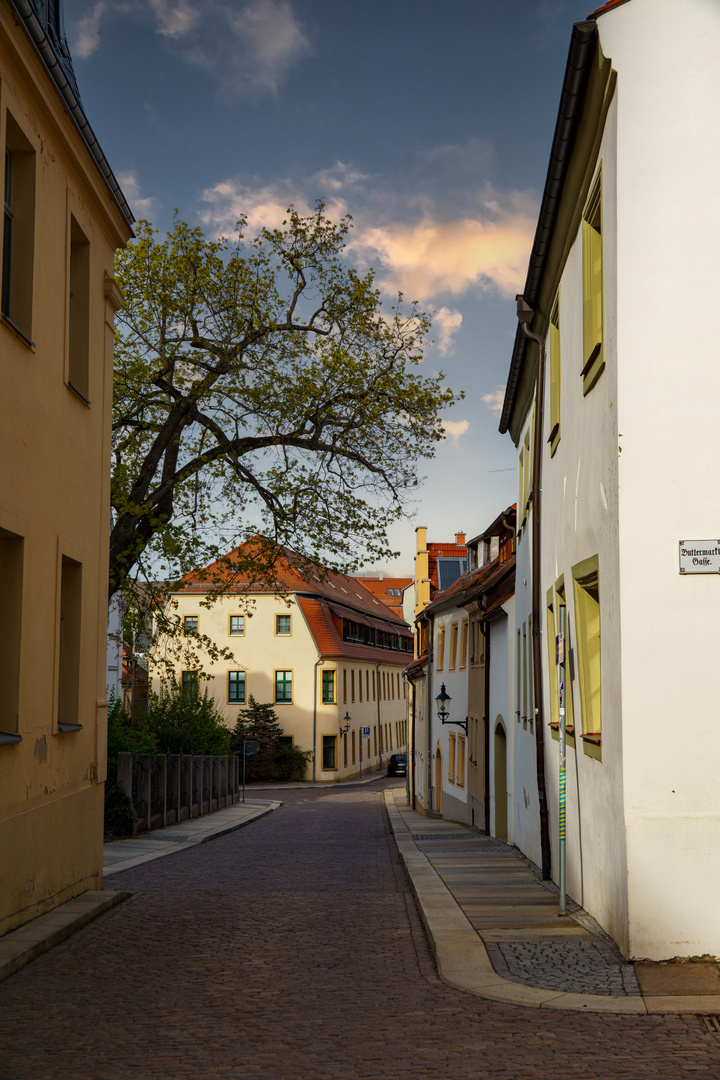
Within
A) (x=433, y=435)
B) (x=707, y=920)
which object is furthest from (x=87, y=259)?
(x=433, y=435)

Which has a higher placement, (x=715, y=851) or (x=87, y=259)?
(x=87, y=259)

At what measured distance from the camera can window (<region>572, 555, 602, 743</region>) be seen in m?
9.27

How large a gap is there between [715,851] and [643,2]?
5.96m

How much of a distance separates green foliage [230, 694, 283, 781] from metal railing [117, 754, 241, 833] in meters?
22.1

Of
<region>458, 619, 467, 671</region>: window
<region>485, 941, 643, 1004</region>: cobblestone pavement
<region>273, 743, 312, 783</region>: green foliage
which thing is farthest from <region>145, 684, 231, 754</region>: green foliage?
<region>273, 743, 312, 783</region>: green foliage

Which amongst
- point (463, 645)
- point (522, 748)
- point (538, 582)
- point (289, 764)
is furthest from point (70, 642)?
point (289, 764)

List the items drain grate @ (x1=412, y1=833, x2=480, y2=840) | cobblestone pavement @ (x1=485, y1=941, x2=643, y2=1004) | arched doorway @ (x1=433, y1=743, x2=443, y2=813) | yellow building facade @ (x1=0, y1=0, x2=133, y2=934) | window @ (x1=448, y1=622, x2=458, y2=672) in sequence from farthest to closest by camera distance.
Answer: arched doorway @ (x1=433, y1=743, x2=443, y2=813)
window @ (x1=448, y1=622, x2=458, y2=672)
drain grate @ (x1=412, y1=833, x2=480, y2=840)
yellow building facade @ (x1=0, y1=0, x2=133, y2=934)
cobblestone pavement @ (x1=485, y1=941, x2=643, y2=1004)

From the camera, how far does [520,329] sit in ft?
45.4

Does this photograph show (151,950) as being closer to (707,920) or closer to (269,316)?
(707,920)

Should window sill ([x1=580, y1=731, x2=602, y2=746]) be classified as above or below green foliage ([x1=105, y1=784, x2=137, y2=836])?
above

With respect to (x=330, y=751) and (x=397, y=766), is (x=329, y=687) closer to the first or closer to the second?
(x=330, y=751)

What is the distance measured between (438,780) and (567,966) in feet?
91.9

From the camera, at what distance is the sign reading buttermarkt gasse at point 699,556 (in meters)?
7.37

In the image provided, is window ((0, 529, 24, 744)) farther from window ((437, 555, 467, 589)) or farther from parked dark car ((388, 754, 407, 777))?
parked dark car ((388, 754, 407, 777))
